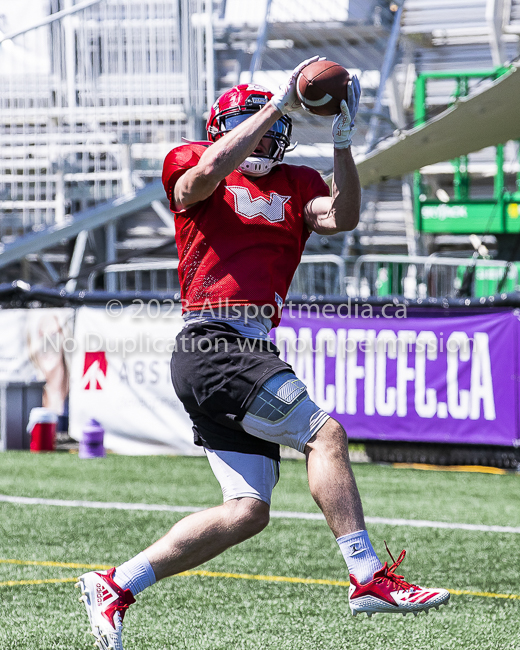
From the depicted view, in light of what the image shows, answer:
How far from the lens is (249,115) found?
3129 millimetres

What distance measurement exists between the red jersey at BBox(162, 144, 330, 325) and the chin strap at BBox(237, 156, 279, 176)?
0.07 feet

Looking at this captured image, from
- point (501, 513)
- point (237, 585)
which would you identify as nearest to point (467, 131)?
point (501, 513)

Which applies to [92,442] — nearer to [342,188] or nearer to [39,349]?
[39,349]

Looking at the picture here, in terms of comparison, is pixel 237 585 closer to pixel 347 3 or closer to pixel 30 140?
pixel 30 140

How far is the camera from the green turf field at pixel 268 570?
3287mm

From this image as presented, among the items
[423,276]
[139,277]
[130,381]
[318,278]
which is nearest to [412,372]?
[130,381]

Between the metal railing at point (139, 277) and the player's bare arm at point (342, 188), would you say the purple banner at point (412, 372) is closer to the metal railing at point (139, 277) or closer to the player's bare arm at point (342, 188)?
the metal railing at point (139, 277)

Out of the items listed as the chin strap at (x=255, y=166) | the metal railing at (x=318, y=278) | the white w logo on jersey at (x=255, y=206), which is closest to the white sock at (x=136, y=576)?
the white w logo on jersey at (x=255, y=206)

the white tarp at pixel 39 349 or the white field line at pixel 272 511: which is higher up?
the white tarp at pixel 39 349

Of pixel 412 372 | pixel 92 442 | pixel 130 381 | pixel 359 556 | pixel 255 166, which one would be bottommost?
pixel 92 442

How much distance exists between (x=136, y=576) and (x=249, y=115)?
157 centimetres

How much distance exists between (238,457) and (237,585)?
1385 mm

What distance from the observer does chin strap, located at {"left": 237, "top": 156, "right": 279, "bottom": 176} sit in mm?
3094

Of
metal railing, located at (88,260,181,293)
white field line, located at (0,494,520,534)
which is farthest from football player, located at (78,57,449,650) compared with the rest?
metal railing, located at (88,260,181,293)
